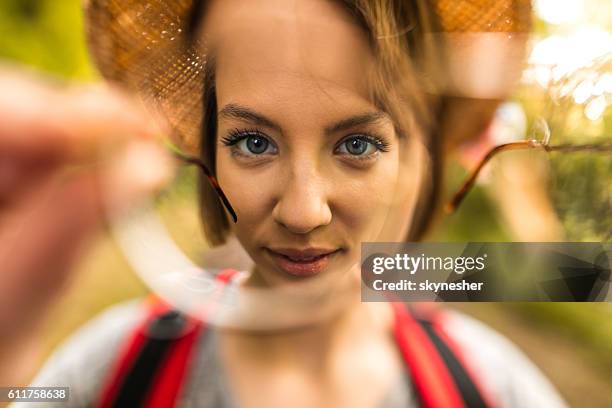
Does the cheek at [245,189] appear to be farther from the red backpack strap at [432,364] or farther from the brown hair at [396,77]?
the red backpack strap at [432,364]

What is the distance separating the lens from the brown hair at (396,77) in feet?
1.42

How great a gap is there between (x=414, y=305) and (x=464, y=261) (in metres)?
0.07

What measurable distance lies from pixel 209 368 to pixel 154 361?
0.06m

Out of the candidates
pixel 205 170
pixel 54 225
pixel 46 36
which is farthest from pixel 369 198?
pixel 46 36

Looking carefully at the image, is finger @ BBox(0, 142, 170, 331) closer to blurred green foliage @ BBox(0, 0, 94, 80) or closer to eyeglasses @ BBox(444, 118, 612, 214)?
blurred green foliage @ BBox(0, 0, 94, 80)

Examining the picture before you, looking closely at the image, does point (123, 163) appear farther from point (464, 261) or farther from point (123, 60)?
point (464, 261)

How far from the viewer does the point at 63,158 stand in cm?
39

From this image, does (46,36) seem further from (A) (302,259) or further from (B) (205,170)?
(A) (302,259)

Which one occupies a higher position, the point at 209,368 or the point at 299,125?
the point at 299,125

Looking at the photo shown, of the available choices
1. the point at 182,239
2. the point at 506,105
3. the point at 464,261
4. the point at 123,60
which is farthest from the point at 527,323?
the point at 123,60

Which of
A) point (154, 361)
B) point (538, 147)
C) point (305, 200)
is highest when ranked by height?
point (538, 147)

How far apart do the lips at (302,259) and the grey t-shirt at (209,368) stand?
0.13 meters

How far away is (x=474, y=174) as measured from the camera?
54 centimetres

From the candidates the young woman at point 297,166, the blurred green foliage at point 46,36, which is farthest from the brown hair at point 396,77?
the blurred green foliage at point 46,36
